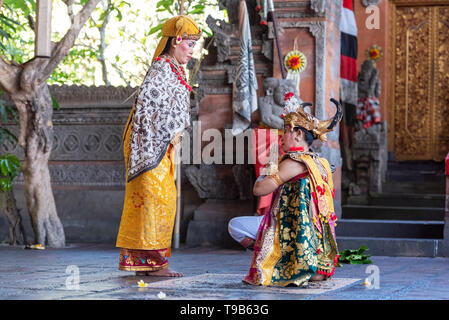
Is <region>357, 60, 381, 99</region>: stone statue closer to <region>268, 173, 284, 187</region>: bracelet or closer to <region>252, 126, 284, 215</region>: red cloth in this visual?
<region>252, 126, 284, 215</region>: red cloth

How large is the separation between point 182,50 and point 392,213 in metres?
5.28

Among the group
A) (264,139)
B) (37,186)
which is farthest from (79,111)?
(264,139)

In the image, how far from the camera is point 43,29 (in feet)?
16.8

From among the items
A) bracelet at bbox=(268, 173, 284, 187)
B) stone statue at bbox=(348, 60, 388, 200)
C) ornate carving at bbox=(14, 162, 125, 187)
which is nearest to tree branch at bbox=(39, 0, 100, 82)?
ornate carving at bbox=(14, 162, 125, 187)

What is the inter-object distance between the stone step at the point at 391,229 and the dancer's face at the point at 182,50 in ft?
12.4

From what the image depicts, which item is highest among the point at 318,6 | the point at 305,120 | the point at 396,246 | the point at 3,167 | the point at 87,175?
the point at 318,6

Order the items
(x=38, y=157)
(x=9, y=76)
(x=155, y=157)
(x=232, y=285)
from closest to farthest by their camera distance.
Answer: (x=232, y=285) < (x=155, y=157) < (x=9, y=76) < (x=38, y=157)

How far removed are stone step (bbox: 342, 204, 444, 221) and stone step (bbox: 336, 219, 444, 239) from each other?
4.26 ft

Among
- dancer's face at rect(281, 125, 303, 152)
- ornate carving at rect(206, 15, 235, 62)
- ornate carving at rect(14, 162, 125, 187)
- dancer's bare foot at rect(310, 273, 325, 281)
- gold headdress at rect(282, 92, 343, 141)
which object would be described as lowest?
dancer's bare foot at rect(310, 273, 325, 281)

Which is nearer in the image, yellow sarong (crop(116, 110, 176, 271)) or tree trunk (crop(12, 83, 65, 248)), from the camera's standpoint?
yellow sarong (crop(116, 110, 176, 271))

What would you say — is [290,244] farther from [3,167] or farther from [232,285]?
[3,167]

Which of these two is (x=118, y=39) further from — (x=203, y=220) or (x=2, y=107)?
(x=203, y=220)

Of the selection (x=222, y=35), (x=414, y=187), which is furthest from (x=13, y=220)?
(x=414, y=187)

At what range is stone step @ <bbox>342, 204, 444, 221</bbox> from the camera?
987 cm
